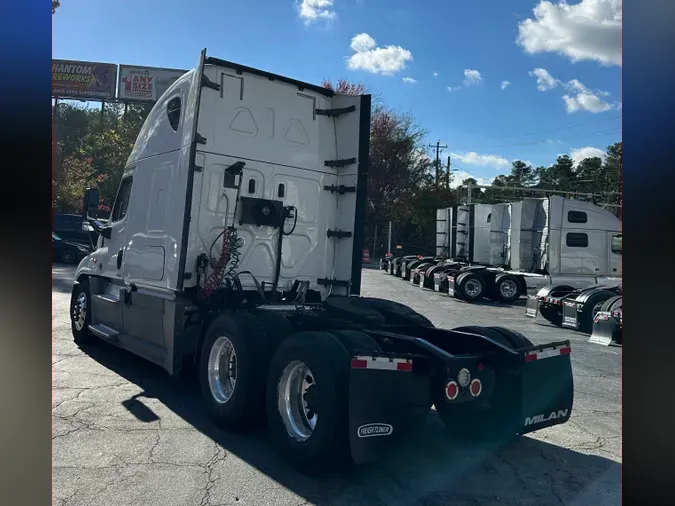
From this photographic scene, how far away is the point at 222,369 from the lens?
5559 mm

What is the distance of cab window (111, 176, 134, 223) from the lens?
7898 mm

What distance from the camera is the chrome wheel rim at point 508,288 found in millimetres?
18953

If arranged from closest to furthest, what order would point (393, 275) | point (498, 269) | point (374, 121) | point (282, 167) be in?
point (282, 167) → point (498, 269) → point (393, 275) → point (374, 121)

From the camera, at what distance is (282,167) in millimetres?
6848

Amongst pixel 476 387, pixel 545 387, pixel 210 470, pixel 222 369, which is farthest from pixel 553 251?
pixel 210 470

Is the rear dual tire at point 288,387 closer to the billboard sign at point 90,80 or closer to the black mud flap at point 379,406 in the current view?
the black mud flap at point 379,406

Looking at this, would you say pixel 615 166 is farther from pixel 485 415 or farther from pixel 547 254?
pixel 547 254

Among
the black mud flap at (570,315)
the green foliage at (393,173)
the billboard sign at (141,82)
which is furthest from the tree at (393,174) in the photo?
the black mud flap at (570,315)

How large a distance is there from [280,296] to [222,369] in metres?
1.65

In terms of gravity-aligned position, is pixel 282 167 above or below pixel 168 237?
above

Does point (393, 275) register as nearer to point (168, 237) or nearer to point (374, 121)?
point (374, 121)

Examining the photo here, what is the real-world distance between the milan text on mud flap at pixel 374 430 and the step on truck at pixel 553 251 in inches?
521
